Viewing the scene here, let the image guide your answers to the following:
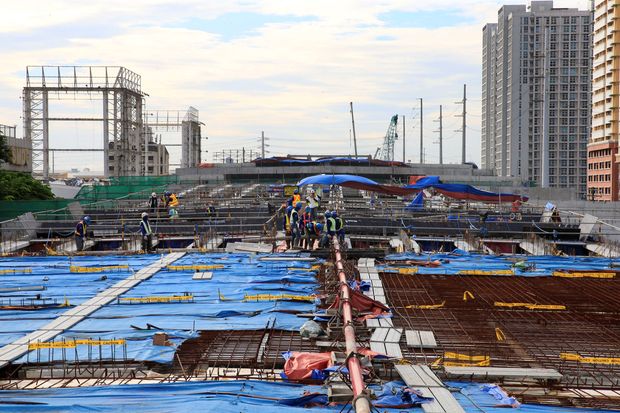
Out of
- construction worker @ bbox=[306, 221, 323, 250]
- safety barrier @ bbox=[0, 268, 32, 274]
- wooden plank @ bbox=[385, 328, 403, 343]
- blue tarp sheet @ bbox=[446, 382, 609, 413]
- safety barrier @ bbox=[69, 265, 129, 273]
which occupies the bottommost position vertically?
blue tarp sheet @ bbox=[446, 382, 609, 413]

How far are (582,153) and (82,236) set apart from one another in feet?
326

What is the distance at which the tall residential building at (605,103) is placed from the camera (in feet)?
236

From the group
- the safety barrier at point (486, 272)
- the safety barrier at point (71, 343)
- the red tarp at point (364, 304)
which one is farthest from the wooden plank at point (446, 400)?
the safety barrier at point (486, 272)

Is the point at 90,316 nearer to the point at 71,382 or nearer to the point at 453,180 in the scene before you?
the point at 71,382

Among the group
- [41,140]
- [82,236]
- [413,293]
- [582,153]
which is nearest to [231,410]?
[413,293]

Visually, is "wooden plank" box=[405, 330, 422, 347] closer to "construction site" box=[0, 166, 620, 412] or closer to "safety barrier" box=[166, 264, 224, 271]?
"construction site" box=[0, 166, 620, 412]

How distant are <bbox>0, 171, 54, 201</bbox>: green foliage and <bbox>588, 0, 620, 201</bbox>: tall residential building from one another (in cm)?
4582

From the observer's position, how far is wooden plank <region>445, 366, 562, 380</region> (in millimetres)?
8612

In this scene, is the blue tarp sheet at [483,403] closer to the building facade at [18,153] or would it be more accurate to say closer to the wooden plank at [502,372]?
the wooden plank at [502,372]

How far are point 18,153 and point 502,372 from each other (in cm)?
5925

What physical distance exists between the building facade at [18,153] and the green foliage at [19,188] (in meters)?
11.8

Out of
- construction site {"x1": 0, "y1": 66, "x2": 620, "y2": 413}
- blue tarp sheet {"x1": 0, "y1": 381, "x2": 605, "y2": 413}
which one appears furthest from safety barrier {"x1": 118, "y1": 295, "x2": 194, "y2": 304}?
blue tarp sheet {"x1": 0, "y1": 381, "x2": 605, "y2": 413}

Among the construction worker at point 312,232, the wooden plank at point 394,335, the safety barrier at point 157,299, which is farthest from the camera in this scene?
the construction worker at point 312,232

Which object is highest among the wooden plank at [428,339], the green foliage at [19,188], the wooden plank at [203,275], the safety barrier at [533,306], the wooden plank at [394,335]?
the green foliage at [19,188]
